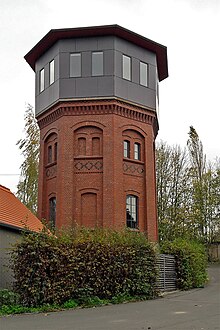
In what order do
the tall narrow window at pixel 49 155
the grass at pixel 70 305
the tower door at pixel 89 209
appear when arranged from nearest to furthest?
the grass at pixel 70 305, the tower door at pixel 89 209, the tall narrow window at pixel 49 155

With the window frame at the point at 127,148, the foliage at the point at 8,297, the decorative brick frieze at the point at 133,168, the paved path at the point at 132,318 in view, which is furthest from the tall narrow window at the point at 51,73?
the paved path at the point at 132,318

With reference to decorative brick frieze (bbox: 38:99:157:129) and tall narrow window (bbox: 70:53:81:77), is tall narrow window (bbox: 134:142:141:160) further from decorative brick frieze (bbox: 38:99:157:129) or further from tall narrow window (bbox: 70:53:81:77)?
tall narrow window (bbox: 70:53:81:77)

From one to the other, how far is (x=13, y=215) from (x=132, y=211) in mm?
9014

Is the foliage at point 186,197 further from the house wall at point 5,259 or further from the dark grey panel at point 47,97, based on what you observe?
the house wall at point 5,259

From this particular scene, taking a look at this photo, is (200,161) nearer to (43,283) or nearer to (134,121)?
(134,121)

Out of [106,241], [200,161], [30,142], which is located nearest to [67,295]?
[106,241]

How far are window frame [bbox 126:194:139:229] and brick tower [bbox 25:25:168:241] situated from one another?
58 mm

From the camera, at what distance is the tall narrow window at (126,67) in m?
28.9

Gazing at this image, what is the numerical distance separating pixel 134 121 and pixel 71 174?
16.4ft

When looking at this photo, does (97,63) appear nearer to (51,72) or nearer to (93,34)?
(93,34)

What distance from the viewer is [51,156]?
29969 millimetres

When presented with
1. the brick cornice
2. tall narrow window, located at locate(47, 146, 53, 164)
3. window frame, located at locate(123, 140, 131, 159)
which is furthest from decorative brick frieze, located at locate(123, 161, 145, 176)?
tall narrow window, located at locate(47, 146, 53, 164)

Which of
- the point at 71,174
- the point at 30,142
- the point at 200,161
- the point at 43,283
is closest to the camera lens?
the point at 43,283

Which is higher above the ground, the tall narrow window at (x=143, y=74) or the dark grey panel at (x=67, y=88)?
the tall narrow window at (x=143, y=74)
